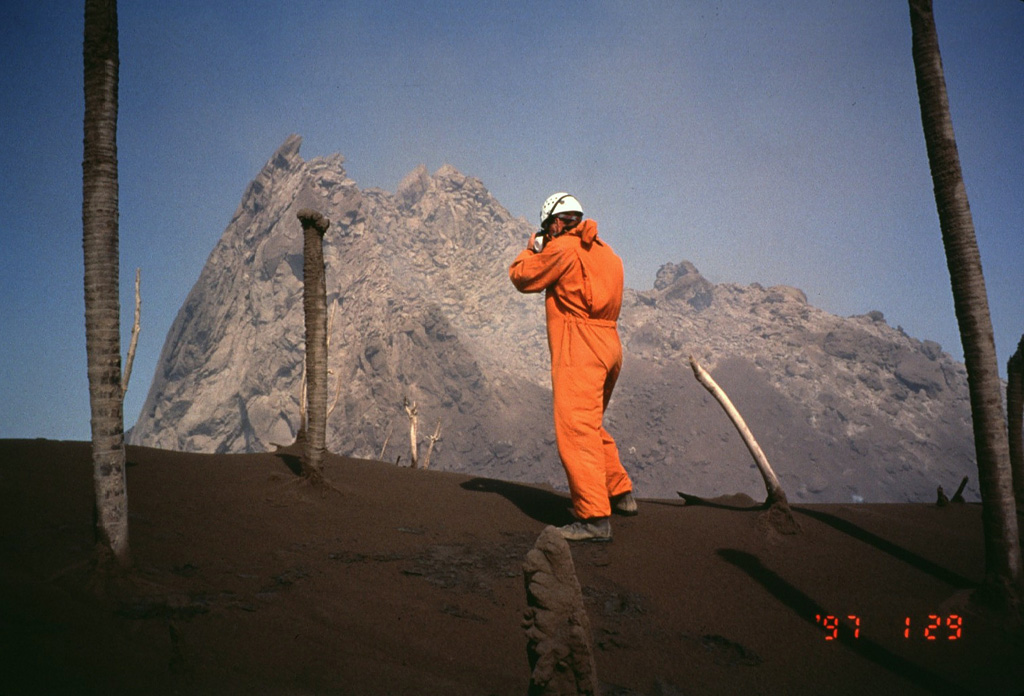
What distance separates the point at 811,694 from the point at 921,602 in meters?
1.84

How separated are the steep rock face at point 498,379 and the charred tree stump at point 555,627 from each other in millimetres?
57479

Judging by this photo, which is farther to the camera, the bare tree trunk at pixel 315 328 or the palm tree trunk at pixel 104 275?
the bare tree trunk at pixel 315 328

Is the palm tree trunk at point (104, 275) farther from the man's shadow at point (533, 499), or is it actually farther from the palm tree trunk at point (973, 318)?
the palm tree trunk at point (973, 318)

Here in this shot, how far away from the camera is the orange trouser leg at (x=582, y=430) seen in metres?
5.68

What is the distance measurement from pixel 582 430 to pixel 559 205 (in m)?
2.45

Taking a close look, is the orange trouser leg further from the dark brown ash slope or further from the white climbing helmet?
the white climbing helmet

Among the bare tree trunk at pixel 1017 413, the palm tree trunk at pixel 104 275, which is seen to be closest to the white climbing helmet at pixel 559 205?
the palm tree trunk at pixel 104 275

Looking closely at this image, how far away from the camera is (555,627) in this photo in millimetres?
2607

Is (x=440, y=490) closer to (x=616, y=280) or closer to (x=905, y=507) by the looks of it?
(x=616, y=280)

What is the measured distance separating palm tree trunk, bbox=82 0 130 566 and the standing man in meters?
3.51

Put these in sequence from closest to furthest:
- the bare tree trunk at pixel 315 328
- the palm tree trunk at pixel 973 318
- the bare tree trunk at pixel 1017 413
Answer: the palm tree trunk at pixel 973 318, the bare tree trunk at pixel 315 328, the bare tree trunk at pixel 1017 413

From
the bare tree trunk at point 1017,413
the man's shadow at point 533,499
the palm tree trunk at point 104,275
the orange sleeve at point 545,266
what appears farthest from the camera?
the bare tree trunk at point 1017,413

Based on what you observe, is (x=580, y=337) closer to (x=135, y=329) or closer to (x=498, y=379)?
(x=135, y=329)

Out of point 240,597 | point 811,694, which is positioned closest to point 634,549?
point 811,694
